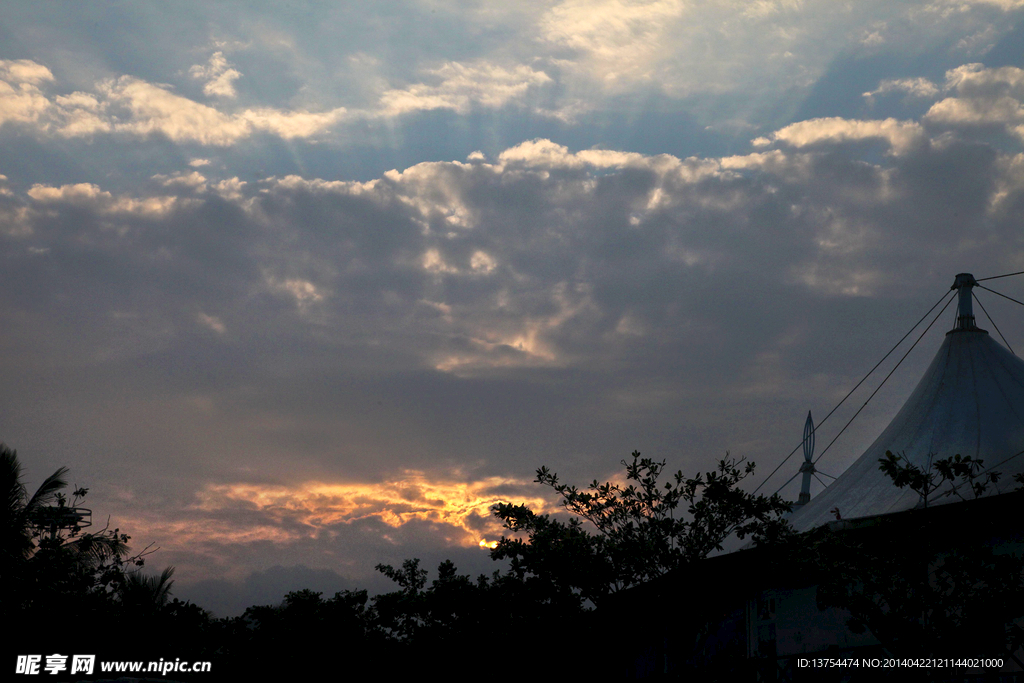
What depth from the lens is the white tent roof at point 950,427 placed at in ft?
74.0

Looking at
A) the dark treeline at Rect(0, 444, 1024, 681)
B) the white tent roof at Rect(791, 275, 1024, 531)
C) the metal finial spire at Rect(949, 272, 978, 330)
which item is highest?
the metal finial spire at Rect(949, 272, 978, 330)

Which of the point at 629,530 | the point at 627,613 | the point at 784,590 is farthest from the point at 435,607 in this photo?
the point at 784,590

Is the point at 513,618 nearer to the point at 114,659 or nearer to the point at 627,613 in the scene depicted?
the point at 627,613

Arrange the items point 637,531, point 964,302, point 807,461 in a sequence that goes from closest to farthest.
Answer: point 637,531, point 964,302, point 807,461

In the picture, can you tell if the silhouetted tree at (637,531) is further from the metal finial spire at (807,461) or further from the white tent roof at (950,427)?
the metal finial spire at (807,461)

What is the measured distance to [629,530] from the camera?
1736 cm

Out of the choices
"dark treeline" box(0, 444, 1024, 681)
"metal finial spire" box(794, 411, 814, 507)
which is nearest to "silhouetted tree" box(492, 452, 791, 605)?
"dark treeline" box(0, 444, 1024, 681)

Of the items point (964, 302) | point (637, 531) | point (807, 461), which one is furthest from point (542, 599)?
point (807, 461)

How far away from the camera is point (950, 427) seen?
78.8ft

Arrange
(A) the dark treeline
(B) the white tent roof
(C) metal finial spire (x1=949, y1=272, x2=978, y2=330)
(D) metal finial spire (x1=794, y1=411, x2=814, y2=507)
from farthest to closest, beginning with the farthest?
(D) metal finial spire (x1=794, y1=411, x2=814, y2=507)
(C) metal finial spire (x1=949, y1=272, x2=978, y2=330)
(B) the white tent roof
(A) the dark treeline

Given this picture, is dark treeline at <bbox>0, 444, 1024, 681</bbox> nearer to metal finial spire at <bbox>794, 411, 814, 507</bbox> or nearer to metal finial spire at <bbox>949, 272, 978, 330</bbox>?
metal finial spire at <bbox>949, 272, 978, 330</bbox>

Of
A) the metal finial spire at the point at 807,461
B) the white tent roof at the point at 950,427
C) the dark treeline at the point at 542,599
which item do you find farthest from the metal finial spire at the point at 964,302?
the metal finial spire at the point at 807,461

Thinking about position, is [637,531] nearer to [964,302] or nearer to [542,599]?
[542,599]

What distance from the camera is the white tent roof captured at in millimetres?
22562
